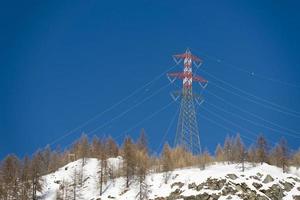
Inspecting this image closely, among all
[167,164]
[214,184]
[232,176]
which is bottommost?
[214,184]

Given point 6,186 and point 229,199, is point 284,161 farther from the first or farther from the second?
point 6,186

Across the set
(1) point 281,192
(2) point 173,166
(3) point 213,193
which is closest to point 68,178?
(2) point 173,166

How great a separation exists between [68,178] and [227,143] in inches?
1843

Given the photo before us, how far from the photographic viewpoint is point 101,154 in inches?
5600

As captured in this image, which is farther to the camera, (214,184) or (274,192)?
(274,192)

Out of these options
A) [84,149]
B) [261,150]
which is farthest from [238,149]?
[84,149]

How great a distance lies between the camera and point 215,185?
11175 cm

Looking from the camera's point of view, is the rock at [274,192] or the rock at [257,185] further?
the rock at [257,185]

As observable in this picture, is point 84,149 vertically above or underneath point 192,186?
above

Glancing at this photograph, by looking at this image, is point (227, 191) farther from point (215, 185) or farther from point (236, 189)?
point (215, 185)

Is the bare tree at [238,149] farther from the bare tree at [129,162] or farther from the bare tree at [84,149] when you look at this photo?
the bare tree at [84,149]

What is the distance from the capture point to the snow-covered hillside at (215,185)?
362 ft

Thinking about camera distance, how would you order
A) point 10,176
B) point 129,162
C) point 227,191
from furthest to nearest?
point 10,176 < point 129,162 < point 227,191

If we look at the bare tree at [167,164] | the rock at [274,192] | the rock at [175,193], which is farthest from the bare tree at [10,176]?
the rock at [274,192]
